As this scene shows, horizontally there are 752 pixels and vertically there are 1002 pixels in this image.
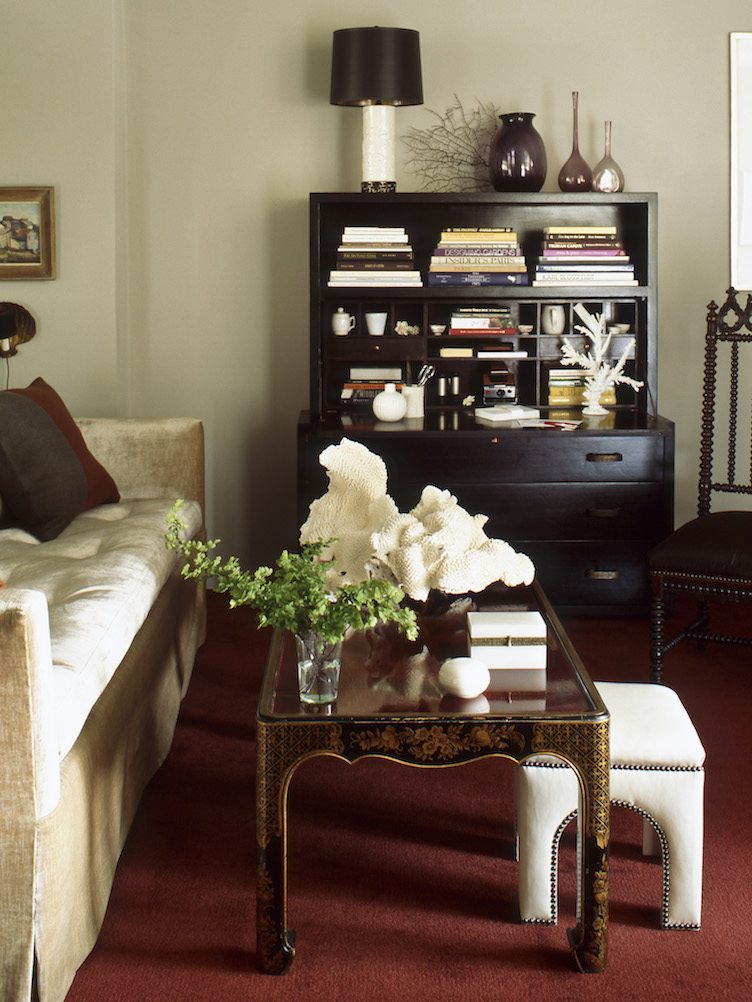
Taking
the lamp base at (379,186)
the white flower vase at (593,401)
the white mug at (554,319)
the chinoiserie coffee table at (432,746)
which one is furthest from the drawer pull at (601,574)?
the chinoiserie coffee table at (432,746)

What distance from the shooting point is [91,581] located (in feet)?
8.80

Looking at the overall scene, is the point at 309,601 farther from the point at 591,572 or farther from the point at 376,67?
the point at 376,67

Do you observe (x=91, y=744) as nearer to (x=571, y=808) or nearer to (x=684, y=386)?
(x=571, y=808)

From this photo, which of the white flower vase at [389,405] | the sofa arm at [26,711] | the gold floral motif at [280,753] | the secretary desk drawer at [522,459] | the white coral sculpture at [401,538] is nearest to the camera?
the sofa arm at [26,711]

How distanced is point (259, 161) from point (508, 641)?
9.26 ft

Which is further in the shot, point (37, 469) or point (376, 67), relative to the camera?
point (376, 67)

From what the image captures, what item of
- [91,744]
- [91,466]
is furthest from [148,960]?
[91,466]

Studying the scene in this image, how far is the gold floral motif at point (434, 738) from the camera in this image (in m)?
2.00

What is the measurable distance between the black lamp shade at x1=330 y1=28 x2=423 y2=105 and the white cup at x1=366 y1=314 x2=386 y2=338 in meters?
0.75

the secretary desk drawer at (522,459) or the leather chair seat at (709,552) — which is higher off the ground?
the secretary desk drawer at (522,459)

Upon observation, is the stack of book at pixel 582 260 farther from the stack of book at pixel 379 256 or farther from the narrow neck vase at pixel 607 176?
the stack of book at pixel 379 256

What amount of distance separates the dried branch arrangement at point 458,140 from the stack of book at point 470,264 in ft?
1.12

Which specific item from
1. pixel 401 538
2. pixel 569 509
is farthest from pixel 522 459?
pixel 401 538

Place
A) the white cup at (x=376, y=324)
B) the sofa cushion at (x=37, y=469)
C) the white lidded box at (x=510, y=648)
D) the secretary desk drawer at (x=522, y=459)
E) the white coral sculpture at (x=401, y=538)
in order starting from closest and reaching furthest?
the white lidded box at (x=510, y=648)
the white coral sculpture at (x=401, y=538)
the sofa cushion at (x=37, y=469)
the secretary desk drawer at (x=522, y=459)
the white cup at (x=376, y=324)
